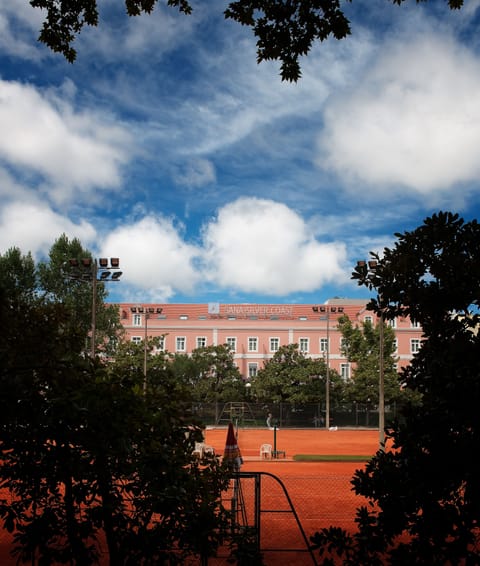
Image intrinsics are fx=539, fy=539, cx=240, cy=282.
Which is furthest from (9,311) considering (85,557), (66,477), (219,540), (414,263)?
(414,263)

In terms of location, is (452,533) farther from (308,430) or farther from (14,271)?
(14,271)

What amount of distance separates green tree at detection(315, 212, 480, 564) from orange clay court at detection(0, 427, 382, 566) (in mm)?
4823

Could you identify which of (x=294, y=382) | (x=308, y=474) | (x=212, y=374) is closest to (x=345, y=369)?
(x=294, y=382)

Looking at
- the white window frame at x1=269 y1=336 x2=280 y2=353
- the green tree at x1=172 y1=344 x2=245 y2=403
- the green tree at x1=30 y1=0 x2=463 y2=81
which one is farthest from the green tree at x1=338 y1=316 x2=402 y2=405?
the green tree at x1=30 y1=0 x2=463 y2=81

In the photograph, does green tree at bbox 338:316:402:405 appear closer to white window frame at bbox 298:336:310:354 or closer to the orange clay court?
the orange clay court

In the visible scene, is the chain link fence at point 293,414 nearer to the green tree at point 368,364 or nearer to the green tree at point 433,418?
the green tree at point 368,364

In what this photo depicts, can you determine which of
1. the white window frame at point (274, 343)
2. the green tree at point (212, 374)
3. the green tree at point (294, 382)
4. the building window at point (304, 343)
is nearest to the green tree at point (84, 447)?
the green tree at point (294, 382)

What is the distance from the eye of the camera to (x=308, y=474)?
67.3 feet

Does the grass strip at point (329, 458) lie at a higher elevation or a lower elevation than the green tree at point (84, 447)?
lower

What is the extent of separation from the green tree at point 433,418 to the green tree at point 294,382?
136ft

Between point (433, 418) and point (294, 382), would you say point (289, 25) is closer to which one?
point (433, 418)

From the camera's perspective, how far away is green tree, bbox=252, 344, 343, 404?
45.5 m

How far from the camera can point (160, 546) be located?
5.03m

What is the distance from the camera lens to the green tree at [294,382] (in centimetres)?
4553
